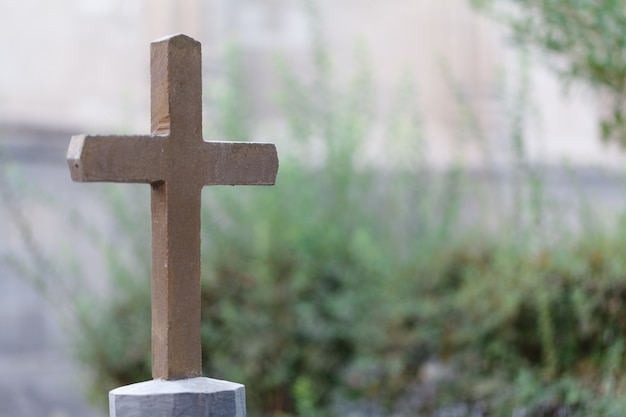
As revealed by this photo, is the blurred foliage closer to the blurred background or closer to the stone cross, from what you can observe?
the blurred background

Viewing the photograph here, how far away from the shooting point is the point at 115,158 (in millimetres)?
1785

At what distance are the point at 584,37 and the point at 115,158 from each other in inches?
73.0

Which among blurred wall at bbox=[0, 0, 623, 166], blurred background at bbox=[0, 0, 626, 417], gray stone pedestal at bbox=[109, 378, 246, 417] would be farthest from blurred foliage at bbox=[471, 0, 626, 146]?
blurred wall at bbox=[0, 0, 623, 166]

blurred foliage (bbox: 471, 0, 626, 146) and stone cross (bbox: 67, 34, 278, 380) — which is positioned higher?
blurred foliage (bbox: 471, 0, 626, 146)

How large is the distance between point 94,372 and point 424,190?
1.81m

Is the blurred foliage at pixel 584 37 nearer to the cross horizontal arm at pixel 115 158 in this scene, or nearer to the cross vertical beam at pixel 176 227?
the cross vertical beam at pixel 176 227

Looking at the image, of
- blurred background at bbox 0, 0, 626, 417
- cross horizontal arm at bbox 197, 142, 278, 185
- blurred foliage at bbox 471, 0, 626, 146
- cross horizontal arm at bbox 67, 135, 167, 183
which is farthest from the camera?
blurred background at bbox 0, 0, 626, 417

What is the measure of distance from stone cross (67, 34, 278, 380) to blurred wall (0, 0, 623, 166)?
345cm

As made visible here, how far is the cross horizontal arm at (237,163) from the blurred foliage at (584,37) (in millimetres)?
1321

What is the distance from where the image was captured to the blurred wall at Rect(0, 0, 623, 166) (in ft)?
24.1

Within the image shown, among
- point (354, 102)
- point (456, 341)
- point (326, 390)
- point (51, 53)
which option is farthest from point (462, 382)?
point (51, 53)

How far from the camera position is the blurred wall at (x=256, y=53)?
734 centimetres

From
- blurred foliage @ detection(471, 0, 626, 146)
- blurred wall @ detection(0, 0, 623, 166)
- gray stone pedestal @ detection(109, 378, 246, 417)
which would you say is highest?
blurred wall @ detection(0, 0, 623, 166)

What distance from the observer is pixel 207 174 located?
6.28 feet
